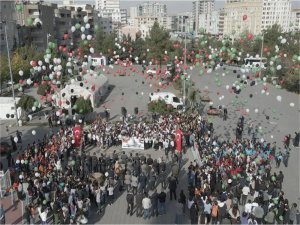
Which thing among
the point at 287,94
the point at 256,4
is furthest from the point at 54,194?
the point at 256,4

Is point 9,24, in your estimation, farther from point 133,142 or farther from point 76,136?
point 133,142

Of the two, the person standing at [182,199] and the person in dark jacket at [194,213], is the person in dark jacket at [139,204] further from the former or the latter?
the person in dark jacket at [194,213]

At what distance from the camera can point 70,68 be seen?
60.6 feet

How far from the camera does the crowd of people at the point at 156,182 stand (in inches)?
429

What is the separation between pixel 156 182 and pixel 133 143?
3988mm

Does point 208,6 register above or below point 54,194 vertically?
above

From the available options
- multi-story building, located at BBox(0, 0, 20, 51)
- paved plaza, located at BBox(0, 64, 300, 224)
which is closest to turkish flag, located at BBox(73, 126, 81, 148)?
paved plaza, located at BBox(0, 64, 300, 224)

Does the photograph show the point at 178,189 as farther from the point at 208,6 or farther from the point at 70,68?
the point at 208,6

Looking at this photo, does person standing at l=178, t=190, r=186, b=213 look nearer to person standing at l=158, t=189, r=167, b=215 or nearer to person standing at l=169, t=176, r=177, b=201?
person standing at l=158, t=189, r=167, b=215

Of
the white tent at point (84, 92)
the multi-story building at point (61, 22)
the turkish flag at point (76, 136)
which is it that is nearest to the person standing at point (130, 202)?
the turkish flag at point (76, 136)

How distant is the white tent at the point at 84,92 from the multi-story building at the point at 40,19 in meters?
31.9

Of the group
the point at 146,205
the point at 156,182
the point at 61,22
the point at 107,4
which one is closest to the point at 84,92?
the point at 156,182

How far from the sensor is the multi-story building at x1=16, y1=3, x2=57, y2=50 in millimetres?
57000

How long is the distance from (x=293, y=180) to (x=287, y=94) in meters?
20.6
